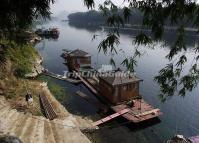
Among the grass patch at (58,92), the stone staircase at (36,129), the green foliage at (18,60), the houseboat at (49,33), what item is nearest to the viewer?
the stone staircase at (36,129)

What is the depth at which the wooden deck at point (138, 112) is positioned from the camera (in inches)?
1078

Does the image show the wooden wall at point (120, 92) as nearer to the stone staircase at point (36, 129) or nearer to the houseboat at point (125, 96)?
the houseboat at point (125, 96)

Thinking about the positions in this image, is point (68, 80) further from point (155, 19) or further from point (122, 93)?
point (155, 19)

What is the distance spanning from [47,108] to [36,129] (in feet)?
26.4

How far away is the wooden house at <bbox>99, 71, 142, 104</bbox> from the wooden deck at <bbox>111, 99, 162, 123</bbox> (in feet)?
4.65

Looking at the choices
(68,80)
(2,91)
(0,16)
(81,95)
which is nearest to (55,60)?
(68,80)

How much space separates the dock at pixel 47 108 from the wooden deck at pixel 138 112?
798 cm

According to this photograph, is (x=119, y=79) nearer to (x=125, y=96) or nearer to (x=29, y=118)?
(x=125, y=96)

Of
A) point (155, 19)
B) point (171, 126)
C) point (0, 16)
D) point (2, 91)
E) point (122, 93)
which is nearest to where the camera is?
point (0, 16)

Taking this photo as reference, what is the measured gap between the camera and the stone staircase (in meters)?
16.5

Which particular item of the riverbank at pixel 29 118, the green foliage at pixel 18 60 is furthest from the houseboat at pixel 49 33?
the riverbank at pixel 29 118

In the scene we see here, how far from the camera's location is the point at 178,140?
2209 centimetres

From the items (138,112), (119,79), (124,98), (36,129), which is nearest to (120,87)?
(119,79)

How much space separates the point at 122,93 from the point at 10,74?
46.2 feet
